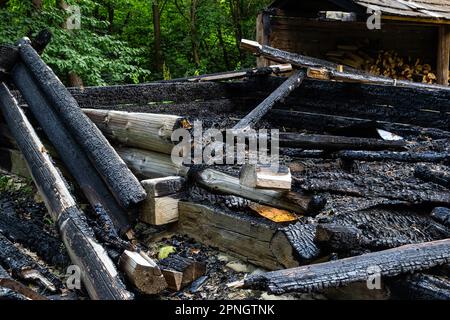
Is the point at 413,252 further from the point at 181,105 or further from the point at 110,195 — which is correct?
the point at 181,105

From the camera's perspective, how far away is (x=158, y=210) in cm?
331

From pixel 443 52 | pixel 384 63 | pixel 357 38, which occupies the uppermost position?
pixel 357 38

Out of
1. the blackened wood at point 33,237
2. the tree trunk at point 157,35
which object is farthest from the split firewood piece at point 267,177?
the tree trunk at point 157,35

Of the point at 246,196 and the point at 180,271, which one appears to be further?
the point at 246,196

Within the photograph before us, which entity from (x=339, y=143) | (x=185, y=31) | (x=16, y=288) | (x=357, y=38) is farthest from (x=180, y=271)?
(x=185, y=31)

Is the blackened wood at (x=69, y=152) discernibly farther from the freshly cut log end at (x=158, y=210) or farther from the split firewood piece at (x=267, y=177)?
the split firewood piece at (x=267, y=177)

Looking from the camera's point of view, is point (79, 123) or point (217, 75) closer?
point (79, 123)

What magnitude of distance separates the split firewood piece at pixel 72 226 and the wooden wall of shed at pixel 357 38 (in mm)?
6848

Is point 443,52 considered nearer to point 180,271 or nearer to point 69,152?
point 69,152

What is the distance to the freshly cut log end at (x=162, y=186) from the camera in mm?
3287

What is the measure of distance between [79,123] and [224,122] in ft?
5.96

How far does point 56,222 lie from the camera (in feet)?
10.2

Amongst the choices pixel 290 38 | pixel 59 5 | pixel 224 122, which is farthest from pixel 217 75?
→ pixel 59 5

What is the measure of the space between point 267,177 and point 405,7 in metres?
6.60
